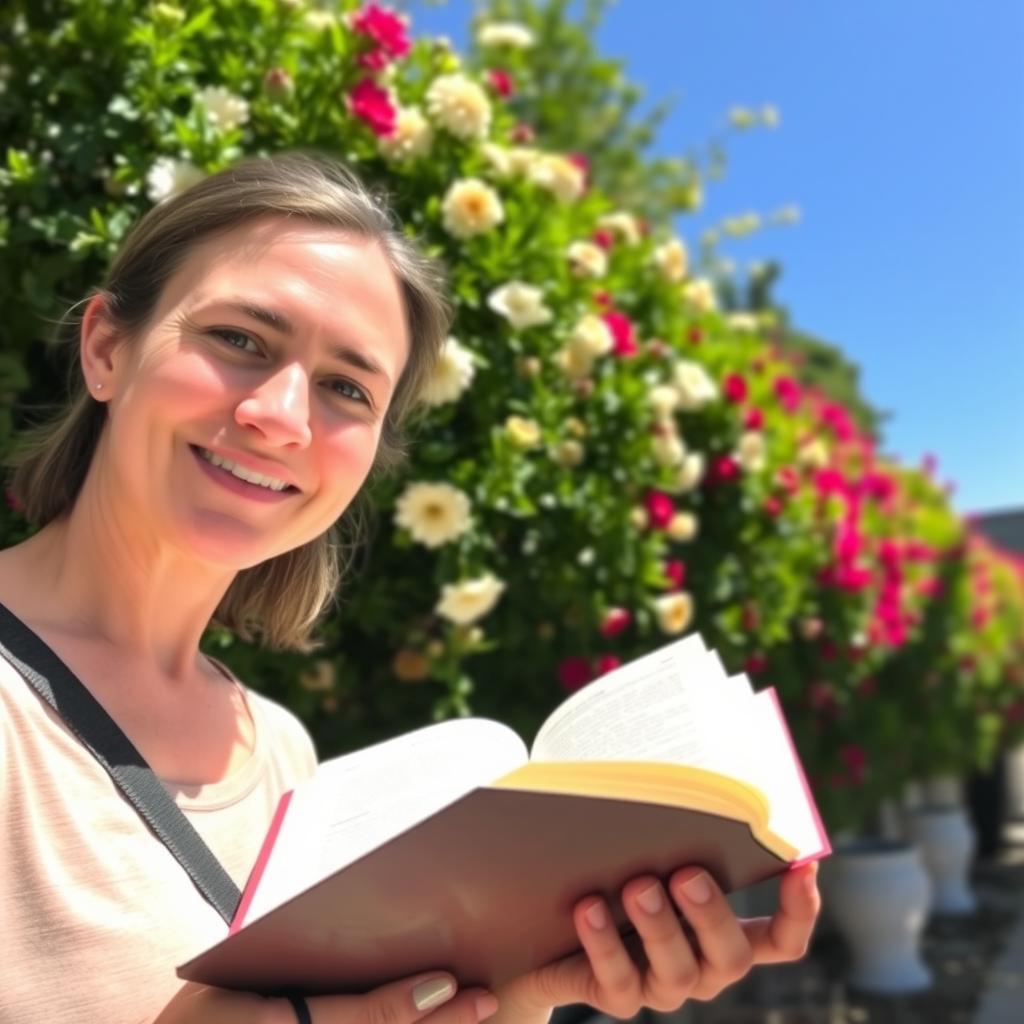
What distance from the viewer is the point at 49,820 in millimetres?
926

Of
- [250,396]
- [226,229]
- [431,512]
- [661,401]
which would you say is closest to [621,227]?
[661,401]

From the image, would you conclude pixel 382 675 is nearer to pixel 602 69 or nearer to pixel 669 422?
pixel 669 422

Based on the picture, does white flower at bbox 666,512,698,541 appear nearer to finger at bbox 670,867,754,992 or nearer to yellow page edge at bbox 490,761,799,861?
finger at bbox 670,867,754,992

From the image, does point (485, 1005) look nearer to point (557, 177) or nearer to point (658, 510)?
point (658, 510)

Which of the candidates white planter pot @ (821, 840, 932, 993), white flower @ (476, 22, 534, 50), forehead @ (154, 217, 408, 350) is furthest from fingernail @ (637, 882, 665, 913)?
white planter pot @ (821, 840, 932, 993)

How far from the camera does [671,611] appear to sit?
277 centimetres

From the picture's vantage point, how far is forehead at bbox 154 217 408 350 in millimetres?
1114

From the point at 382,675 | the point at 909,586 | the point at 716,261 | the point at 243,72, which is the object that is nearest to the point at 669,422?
the point at 382,675

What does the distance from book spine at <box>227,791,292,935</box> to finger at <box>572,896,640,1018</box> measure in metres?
0.30

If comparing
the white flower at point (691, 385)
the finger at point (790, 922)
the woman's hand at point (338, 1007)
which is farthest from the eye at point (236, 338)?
the white flower at point (691, 385)

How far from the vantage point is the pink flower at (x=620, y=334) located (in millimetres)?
2723

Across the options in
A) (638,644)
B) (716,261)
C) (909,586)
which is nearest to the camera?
(638,644)

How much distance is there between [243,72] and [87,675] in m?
1.42

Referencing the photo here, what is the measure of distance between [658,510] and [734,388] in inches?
30.4
